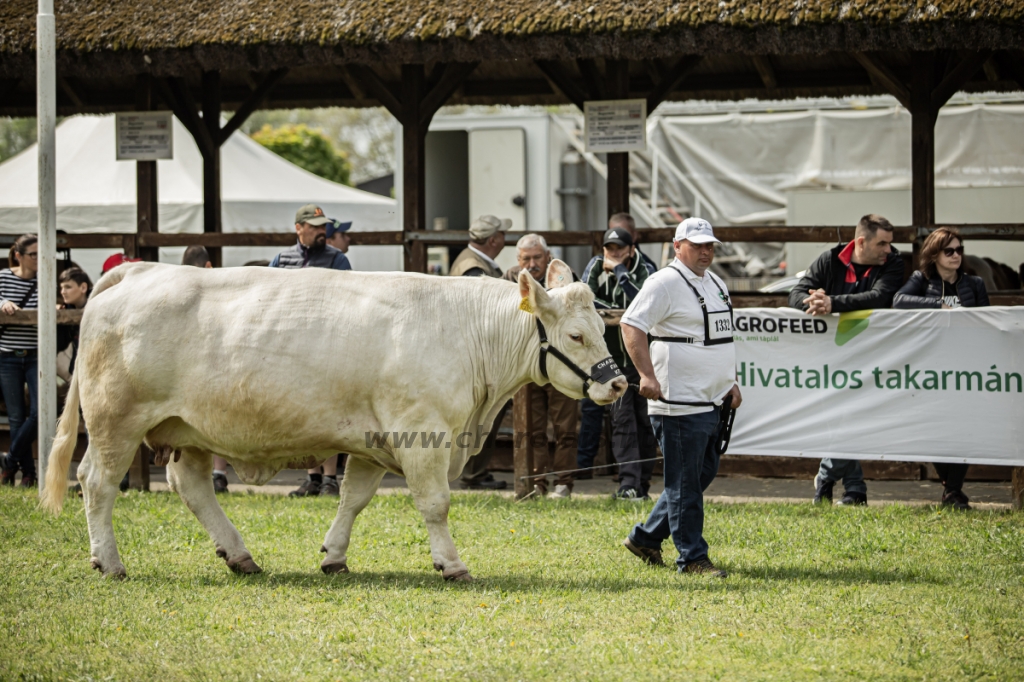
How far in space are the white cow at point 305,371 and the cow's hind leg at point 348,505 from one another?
13 millimetres

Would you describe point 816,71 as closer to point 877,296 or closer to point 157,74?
point 877,296

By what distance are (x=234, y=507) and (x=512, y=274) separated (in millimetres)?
2739

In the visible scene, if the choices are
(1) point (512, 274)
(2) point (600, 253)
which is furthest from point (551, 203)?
(1) point (512, 274)

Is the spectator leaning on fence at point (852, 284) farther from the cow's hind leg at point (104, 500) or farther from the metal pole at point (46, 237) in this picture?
the metal pole at point (46, 237)

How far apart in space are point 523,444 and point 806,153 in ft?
39.3

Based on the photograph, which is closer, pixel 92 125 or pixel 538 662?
pixel 538 662

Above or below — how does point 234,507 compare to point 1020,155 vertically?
below

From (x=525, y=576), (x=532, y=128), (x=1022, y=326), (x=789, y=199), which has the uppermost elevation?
(x=532, y=128)

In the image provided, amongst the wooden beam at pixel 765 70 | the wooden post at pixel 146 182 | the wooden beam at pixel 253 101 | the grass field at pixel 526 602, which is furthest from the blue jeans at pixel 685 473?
the wooden post at pixel 146 182

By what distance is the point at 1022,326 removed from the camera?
8.72m

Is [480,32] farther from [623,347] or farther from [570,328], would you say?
[570,328]

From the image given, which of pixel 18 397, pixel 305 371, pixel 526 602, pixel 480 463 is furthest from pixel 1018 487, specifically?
pixel 18 397

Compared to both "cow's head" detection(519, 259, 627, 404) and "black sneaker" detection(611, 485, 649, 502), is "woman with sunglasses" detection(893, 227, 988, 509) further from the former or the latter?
"cow's head" detection(519, 259, 627, 404)

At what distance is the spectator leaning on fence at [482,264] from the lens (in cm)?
992
